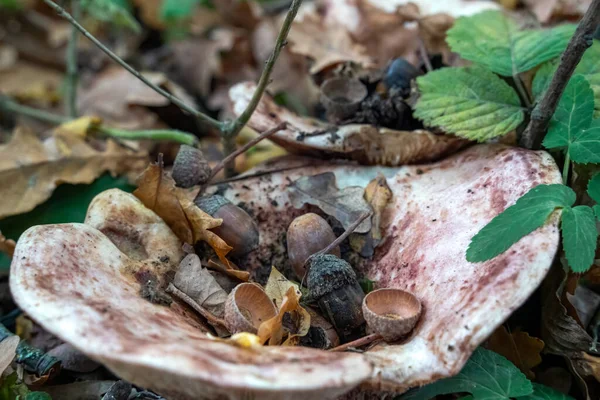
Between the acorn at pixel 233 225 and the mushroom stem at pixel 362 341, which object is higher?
the acorn at pixel 233 225

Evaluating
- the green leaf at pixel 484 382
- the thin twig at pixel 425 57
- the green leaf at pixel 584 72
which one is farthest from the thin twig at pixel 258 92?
the green leaf at pixel 484 382

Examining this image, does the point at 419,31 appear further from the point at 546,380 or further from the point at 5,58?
the point at 5,58

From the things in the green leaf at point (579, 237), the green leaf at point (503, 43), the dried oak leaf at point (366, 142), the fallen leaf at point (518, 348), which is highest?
the green leaf at point (503, 43)

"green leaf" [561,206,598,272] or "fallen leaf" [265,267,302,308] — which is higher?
"green leaf" [561,206,598,272]

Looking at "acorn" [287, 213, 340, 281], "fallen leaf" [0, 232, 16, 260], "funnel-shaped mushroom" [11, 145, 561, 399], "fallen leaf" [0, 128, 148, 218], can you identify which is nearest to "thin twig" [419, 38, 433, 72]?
"funnel-shaped mushroom" [11, 145, 561, 399]

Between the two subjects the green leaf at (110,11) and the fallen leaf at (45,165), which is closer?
the fallen leaf at (45,165)

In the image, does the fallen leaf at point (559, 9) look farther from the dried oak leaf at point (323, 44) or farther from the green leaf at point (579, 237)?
the green leaf at point (579, 237)

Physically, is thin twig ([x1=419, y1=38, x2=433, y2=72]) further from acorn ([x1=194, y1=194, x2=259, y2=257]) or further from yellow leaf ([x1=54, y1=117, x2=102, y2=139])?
yellow leaf ([x1=54, y1=117, x2=102, y2=139])
